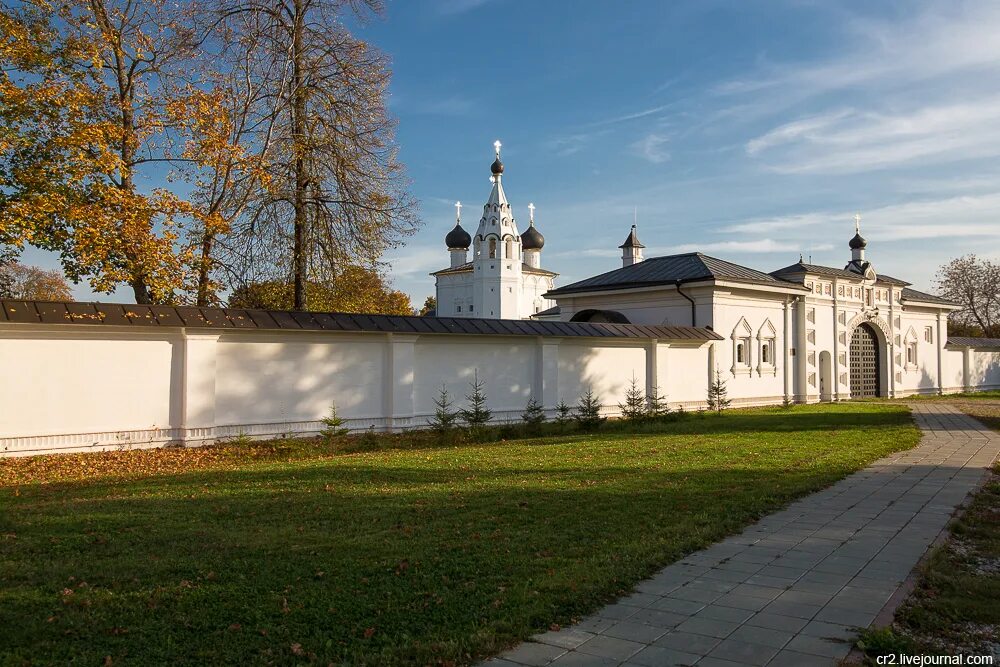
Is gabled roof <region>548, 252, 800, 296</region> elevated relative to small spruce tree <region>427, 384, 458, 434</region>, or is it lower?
elevated

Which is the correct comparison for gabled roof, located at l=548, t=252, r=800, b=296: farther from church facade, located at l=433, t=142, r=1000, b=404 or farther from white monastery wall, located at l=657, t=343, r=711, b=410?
white monastery wall, located at l=657, t=343, r=711, b=410

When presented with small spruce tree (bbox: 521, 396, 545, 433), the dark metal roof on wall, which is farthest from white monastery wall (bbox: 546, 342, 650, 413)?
small spruce tree (bbox: 521, 396, 545, 433)

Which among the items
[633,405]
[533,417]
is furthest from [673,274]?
[533,417]

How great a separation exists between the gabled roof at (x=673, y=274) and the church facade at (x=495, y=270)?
3536 cm

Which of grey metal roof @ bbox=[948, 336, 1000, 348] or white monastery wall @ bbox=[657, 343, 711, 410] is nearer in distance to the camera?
white monastery wall @ bbox=[657, 343, 711, 410]

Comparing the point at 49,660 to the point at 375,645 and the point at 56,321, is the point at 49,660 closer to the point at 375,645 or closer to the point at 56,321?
the point at 375,645

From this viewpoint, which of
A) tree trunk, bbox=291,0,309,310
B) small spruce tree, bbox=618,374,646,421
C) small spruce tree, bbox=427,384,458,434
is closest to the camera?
small spruce tree, bbox=427,384,458,434

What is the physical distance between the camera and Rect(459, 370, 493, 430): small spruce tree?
16.4 m

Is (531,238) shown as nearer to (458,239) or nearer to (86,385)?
(458,239)

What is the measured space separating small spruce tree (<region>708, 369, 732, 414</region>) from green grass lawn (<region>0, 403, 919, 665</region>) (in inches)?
428

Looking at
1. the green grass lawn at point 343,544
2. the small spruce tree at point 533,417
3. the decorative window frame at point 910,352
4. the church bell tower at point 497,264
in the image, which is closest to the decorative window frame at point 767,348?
the small spruce tree at point 533,417

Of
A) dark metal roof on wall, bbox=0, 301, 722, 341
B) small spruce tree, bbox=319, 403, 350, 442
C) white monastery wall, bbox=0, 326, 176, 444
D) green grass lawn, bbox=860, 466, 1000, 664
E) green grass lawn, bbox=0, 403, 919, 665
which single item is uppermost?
dark metal roof on wall, bbox=0, 301, 722, 341

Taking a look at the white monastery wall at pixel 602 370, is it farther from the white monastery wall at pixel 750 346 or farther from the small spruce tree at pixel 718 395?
the white monastery wall at pixel 750 346

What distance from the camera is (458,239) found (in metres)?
84.2
